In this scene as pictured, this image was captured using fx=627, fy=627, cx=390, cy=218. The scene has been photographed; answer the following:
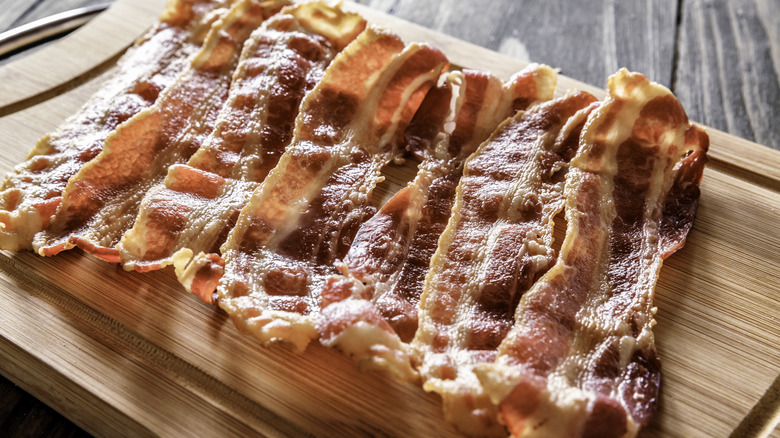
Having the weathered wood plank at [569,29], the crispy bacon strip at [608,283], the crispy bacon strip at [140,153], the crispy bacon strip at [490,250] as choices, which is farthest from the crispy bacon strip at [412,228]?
the weathered wood plank at [569,29]

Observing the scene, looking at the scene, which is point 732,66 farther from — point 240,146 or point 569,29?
point 240,146

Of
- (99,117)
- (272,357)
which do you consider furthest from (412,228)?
(99,117)

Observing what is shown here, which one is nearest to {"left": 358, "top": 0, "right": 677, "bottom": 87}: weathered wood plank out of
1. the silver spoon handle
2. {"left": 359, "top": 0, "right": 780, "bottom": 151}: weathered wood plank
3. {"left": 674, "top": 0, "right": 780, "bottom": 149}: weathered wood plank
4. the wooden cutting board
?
{"left": 359, "top": 0, "right": 780, "bottom": 151}: weathered wood plank

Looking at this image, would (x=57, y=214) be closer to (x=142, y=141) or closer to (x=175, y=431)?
(x=142, y=141)

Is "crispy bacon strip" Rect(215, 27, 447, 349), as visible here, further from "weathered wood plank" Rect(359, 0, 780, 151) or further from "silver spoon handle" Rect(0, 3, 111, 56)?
"silver spoon handle" Rect(0, 3, 111, 56)

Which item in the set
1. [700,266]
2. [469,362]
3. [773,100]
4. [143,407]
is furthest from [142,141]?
[773,100]
